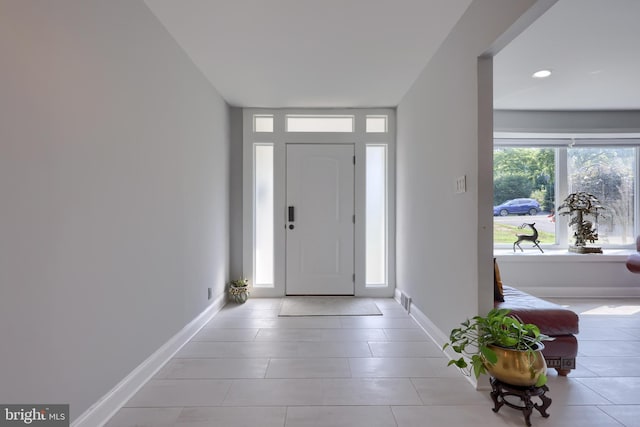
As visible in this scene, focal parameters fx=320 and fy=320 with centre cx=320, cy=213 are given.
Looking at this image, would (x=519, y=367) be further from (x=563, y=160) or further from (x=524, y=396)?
(x=563, y=160)

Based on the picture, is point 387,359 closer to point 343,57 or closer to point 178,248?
point 178,248

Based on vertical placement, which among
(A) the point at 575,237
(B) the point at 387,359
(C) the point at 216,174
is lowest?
(B) the point at 387,359

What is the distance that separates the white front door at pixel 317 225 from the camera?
4.23m

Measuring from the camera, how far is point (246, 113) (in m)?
4.20

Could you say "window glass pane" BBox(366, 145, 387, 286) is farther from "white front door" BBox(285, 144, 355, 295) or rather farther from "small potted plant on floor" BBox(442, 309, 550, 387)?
"small potted plant on floor" BBox(442, 309, 550, 387)

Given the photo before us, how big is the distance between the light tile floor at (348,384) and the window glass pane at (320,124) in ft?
8.22

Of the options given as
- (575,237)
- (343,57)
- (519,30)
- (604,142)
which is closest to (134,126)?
(343,57)

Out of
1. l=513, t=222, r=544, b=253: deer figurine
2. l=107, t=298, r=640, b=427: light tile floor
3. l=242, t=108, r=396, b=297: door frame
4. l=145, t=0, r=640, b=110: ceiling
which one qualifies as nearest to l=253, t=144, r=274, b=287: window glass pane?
l=242, t=108, r=396, b=297: door frame

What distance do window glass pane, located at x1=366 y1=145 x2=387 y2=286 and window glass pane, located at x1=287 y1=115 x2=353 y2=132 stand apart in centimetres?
44

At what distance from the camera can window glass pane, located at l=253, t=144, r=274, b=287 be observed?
4285 mm

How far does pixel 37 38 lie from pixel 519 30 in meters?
2.31

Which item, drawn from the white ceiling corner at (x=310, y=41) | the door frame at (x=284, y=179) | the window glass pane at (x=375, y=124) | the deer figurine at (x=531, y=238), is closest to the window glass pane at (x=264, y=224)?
the door frame at (x=284, y=179)

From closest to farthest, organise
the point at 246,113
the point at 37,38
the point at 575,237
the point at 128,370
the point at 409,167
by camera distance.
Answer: the point at 37,38 < the point at 128,370 < the point at 409,167 < the point at 246,113 < the point at 575,237

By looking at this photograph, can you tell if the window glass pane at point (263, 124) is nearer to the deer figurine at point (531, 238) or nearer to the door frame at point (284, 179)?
the door frame at point (284, 179)
